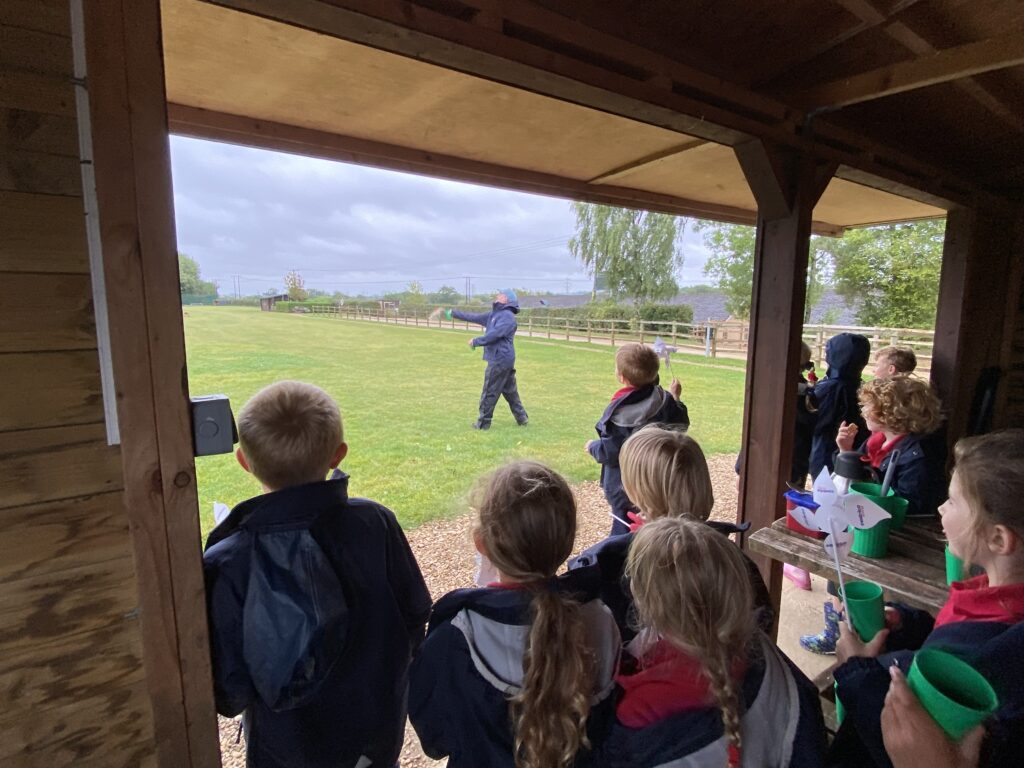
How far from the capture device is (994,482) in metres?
1.06

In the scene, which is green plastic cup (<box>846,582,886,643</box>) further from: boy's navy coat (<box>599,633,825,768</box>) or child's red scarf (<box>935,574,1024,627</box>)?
boy's navy coat (<box>599,633,825,768</box>)

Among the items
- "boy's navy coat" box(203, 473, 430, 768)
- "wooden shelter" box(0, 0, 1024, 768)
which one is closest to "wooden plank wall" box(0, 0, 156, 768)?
"wooden shelter" box(0, 0, 1024, 768)

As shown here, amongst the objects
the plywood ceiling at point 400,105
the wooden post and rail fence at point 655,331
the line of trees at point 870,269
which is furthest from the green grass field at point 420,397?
the line of trees at point 870,269

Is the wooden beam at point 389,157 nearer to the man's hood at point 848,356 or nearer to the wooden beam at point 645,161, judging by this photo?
the wooden beam at point 645,161

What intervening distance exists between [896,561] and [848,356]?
1793 mm

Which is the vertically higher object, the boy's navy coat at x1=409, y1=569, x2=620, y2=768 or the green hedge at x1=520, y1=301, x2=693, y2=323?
the green hedge at x1=520, y1=301, x2=693, y2=323

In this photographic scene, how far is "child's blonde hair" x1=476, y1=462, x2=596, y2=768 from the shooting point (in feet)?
3.00

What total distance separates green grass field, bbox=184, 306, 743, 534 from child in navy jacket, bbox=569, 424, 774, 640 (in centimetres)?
26

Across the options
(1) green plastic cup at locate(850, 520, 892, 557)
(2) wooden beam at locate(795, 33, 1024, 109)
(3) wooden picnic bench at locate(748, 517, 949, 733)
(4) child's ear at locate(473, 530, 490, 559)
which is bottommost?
(3) wooden picnic bench at locate(748, 517, 949, 733)

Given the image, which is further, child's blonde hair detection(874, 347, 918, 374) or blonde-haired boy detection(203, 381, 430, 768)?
child's blonde hair detection(874, 347, 918, 374)

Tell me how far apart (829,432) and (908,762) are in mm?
2789

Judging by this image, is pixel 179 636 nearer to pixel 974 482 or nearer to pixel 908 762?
pixel 908 762

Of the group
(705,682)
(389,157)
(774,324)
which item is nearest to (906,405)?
(774,324)

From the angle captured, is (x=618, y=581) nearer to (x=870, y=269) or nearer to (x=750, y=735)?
(x=750, y=735)
